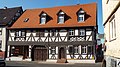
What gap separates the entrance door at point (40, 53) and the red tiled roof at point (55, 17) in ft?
12.7

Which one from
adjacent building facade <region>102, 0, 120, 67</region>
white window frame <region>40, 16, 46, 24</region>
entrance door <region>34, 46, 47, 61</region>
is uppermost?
white window frame <region>40, 16, 46, 24</region>

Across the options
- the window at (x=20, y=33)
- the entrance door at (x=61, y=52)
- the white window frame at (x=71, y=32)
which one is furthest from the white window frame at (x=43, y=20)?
the entrance door at (x=61, y=52)

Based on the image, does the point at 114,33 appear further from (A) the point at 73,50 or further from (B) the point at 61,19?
(B) the point at 61,19

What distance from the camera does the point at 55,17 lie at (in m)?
39.3

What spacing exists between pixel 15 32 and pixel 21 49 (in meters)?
3.24

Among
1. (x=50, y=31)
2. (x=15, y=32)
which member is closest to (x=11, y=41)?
(x=15, y=32)

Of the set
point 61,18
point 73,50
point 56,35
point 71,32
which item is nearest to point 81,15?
point 71,32

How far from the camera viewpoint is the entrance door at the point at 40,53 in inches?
1503

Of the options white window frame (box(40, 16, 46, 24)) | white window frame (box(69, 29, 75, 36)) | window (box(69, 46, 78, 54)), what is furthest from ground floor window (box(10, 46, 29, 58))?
white window frame (box(69, 29, 75, 36))

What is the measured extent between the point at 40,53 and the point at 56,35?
4.40m

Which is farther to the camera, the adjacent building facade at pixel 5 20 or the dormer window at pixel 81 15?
the adjacent building facade at pixel 5 20

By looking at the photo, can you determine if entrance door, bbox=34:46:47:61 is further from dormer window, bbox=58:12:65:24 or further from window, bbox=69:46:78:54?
dormer window, bbox=58:12:65:24

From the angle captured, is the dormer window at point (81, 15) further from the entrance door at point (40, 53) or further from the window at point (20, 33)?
the window at point (20, 33)

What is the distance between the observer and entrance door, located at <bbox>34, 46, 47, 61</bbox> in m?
38.2
